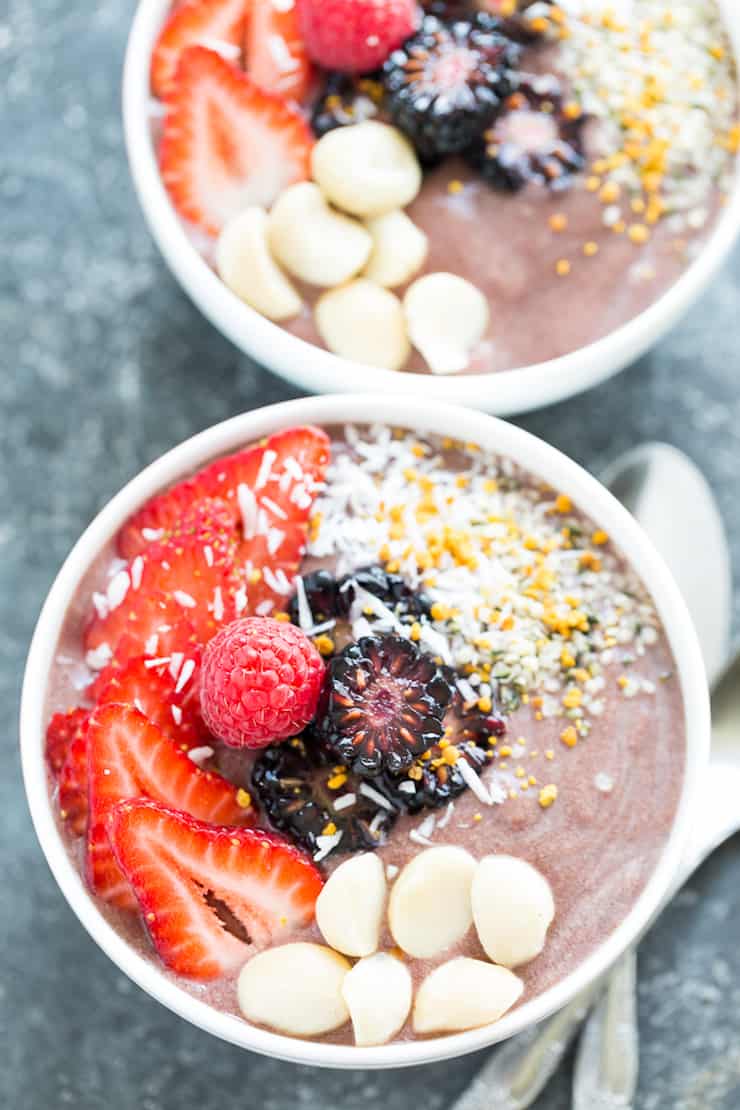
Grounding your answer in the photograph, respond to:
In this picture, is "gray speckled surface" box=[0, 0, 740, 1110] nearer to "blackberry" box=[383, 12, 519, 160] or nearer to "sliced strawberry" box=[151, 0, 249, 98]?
"sliced strawberry" box=[151, 0, 249, 98]

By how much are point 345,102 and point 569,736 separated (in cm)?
100

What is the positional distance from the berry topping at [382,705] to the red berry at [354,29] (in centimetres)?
89

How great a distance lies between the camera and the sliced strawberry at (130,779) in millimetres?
1822

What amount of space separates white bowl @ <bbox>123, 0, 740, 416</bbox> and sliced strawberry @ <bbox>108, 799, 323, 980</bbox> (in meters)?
0.68

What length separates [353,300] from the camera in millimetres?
2166

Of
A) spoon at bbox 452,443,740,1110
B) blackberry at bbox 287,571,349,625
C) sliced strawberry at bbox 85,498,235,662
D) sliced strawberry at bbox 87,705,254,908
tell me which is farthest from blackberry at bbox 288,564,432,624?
spoon at bbox 452,443,740,1110

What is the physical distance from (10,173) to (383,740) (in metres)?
1.31

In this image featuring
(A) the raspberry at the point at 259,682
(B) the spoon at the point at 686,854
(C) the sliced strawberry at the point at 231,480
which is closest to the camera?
(A) the raspberry at the point at 259,682

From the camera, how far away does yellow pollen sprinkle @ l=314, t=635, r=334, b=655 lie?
1888 mm

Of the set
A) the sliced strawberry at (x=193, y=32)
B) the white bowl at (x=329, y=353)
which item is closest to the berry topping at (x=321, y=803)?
the white bowl at (x=329, y=353)

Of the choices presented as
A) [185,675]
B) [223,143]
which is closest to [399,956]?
[185,675]

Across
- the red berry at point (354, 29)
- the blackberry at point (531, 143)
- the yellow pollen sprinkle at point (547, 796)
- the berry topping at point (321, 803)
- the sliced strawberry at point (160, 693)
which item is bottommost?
the yellow pollen sprinkle at point (547, 796)

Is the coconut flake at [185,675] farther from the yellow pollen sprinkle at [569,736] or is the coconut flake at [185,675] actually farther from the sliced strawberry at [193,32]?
the sliced strawberry at [193,32]

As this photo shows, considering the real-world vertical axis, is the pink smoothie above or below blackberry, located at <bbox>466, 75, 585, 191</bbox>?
below
